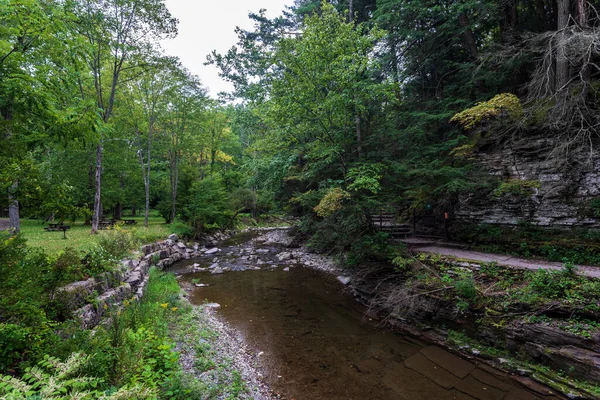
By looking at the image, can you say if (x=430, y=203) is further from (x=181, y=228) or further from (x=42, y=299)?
(x=181, y=228)

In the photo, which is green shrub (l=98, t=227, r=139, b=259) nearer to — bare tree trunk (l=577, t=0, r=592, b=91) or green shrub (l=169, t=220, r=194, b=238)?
green shrub (l=169, t=220, r=194, b=238)

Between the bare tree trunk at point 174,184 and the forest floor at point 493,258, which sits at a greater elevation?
the bare tree trunk at point 174,184

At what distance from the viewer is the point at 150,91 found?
17.7 m

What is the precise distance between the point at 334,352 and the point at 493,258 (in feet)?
18.0

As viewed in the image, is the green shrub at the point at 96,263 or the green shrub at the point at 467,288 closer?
the green shrub at the point at 96,263

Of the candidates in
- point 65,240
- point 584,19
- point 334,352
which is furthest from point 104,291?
point 584,19

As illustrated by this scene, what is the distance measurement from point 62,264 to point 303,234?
1398 centimetres

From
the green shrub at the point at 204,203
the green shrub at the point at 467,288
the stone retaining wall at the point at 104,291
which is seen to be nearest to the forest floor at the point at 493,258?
the green shrub at the point at 467,288

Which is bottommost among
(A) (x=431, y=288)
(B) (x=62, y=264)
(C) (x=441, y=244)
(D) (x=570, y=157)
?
(A) (x=431, y=288)

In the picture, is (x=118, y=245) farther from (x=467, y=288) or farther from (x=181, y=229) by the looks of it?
(x=467, y=288)

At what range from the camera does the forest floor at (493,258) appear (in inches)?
237

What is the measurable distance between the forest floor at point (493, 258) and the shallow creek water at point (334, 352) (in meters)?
2.93

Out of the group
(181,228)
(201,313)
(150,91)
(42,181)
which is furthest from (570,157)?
(150,91)

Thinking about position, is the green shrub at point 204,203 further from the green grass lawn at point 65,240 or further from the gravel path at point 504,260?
the gravel path at point 504,260
